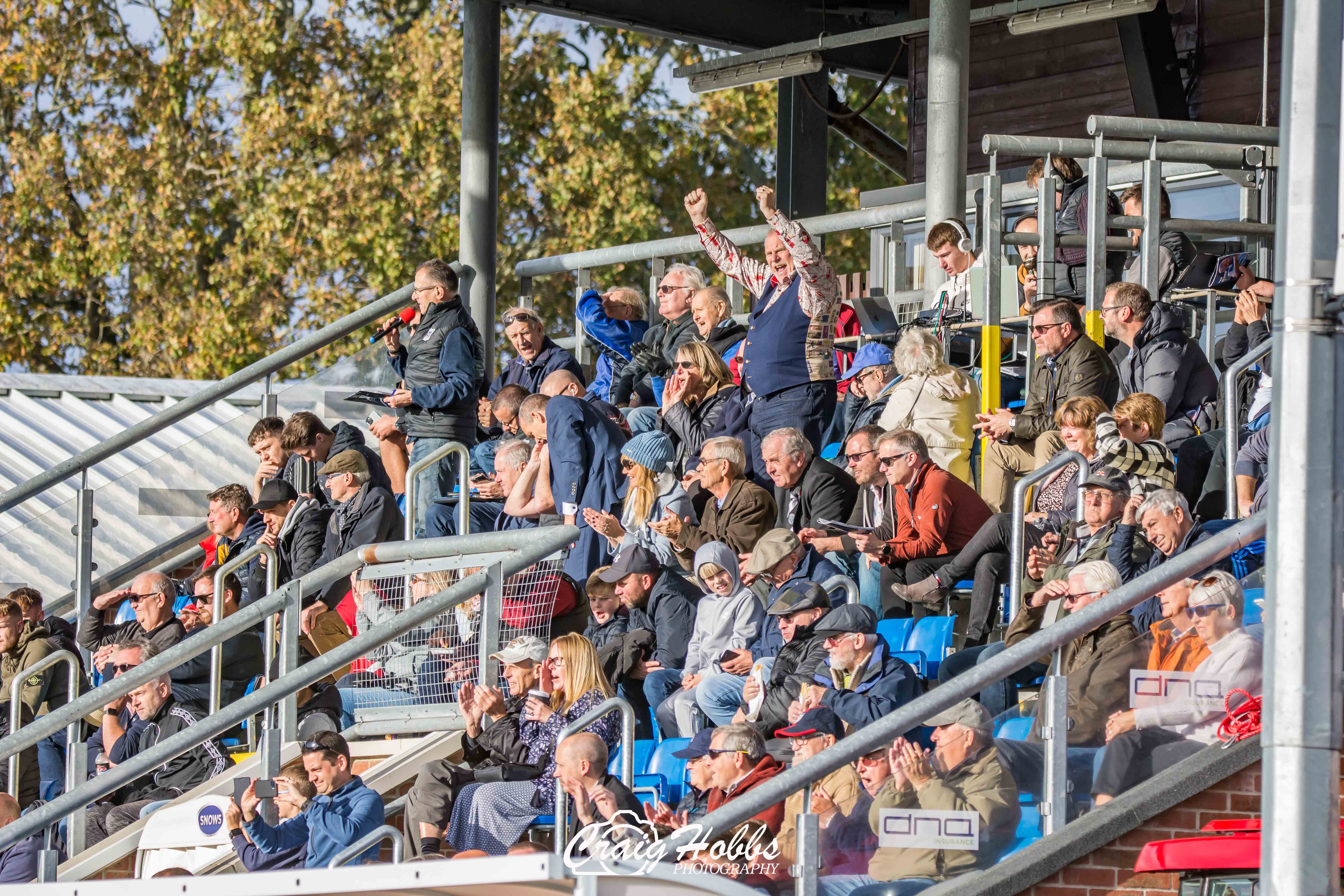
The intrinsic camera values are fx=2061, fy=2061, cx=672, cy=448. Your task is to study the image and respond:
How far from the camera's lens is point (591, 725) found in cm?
823

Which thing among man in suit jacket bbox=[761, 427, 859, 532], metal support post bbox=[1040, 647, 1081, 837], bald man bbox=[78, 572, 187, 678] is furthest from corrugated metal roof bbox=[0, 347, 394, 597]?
metal support post bbox=[1040, 647, 1081, 837]

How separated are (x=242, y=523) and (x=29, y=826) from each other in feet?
12.5

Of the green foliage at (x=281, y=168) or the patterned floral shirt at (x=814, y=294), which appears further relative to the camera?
the green foliage at (x=281, y=168)

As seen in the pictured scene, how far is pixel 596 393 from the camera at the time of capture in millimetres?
13086

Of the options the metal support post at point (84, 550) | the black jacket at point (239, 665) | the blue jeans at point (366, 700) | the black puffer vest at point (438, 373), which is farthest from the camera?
the metal support post at point (84, 550)

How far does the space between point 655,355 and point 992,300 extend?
283 centimetres

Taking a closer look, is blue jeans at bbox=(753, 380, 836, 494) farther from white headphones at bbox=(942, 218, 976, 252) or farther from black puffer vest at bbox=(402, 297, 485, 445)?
black puffer vest at bbox=(402, 297, 485, 445)

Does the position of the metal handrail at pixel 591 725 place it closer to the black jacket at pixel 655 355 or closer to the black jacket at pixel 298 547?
the black jacket at pixel 298 547

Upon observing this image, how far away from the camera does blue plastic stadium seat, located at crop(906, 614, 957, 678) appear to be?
900 cm

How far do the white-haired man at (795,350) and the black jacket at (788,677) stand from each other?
2.20 metres

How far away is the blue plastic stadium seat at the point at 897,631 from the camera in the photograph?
30.2 feet

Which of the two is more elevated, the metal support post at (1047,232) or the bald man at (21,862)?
the metal support post at (1047,232)

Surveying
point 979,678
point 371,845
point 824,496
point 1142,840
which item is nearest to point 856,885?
point 979,678

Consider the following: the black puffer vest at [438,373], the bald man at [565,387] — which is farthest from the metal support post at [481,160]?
the bald man at [565,387]
